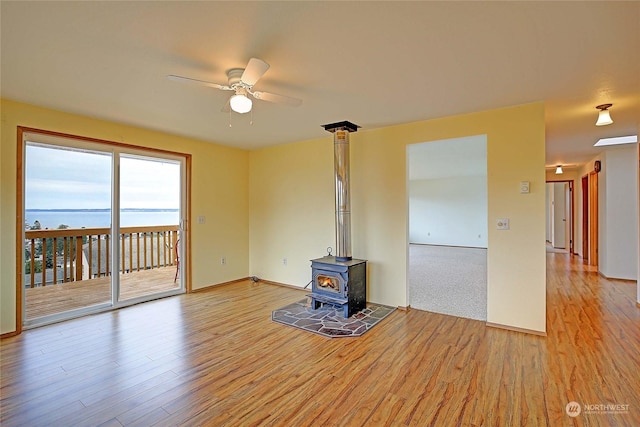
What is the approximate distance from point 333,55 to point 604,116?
2.97 metres

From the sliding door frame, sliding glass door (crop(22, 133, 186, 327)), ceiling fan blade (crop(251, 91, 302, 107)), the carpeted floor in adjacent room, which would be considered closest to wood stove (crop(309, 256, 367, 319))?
the carpeted floor in adjacent room

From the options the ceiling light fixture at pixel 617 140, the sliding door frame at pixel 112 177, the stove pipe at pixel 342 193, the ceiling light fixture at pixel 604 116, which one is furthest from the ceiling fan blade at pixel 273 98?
the ceiling light fixture at pixel 617 140

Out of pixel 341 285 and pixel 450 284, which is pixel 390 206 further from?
pixel 450 284

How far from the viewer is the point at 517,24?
1.80 metres

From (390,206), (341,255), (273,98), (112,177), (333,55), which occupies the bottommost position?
(341,255)

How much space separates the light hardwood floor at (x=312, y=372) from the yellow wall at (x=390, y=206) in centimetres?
52

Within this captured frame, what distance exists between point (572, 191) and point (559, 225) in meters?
2.29

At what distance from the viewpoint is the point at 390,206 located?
4035mm

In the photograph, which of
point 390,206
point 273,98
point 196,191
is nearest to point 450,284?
point 390,206

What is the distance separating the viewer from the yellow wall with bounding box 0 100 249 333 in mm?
3061

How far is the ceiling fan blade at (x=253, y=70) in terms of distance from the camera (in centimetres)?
193
